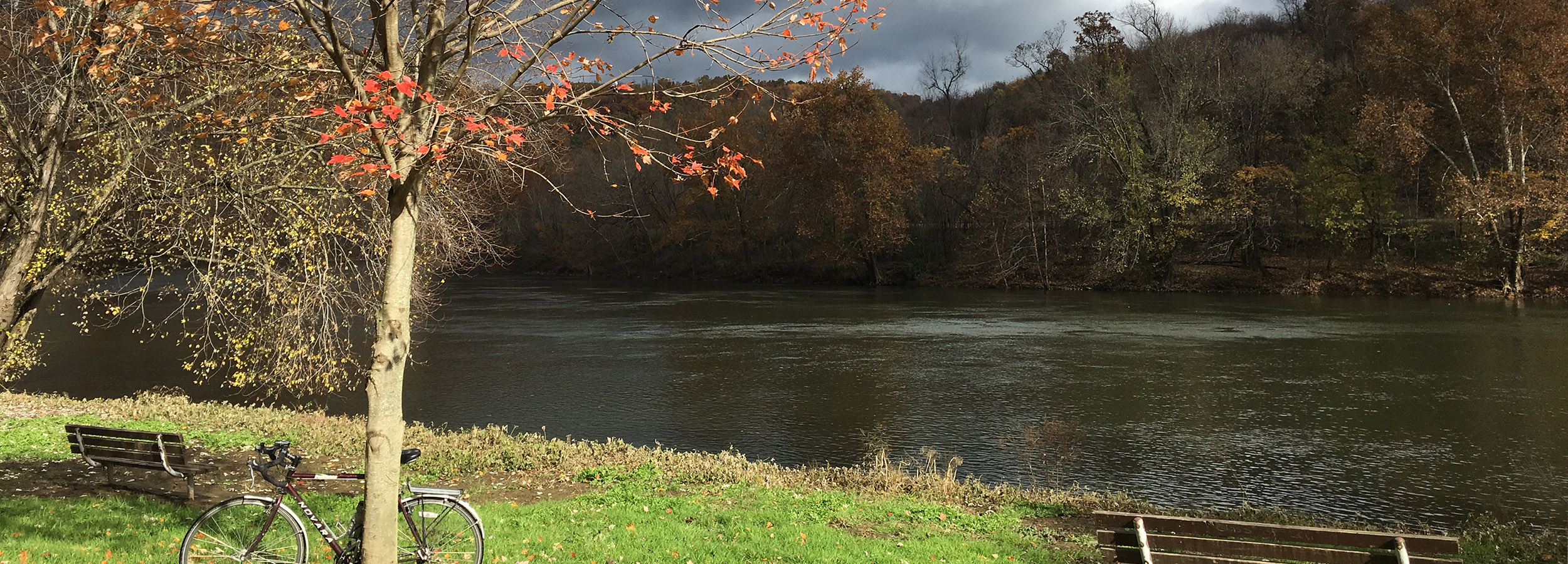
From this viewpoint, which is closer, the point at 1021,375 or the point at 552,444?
the point at 552,444

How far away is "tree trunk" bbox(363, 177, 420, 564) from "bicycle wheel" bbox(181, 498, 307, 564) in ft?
3.63

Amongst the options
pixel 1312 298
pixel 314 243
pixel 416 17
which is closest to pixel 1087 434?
pixel 314 243

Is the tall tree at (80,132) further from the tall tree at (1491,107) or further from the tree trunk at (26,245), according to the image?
the tall tree at (1491,107)

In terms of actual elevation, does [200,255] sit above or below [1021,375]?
above

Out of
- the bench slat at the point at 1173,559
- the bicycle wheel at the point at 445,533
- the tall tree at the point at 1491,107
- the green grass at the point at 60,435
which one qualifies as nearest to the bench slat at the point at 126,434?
the green grass at the point at 60,435

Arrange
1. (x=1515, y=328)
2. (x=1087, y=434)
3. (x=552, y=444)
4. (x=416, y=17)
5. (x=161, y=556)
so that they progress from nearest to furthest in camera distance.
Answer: (x=416, y=17)
(x=161, y=556)
(x=552, y=444)
(x=1087, y=434)
(x=1515, y=328)

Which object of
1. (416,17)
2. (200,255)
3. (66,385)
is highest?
(416,17)

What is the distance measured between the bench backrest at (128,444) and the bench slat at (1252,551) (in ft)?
26.0

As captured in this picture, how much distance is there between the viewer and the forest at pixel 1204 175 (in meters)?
34.7

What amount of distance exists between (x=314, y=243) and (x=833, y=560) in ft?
22.7

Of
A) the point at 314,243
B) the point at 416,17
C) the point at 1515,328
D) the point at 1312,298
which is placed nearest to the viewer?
the point at 416,17

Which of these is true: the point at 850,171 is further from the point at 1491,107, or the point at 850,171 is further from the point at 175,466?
the point at 175,466

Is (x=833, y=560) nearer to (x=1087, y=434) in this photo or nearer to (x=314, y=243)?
(x=314, y=243)

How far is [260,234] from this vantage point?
9398 millimetres
